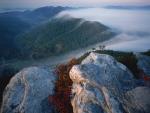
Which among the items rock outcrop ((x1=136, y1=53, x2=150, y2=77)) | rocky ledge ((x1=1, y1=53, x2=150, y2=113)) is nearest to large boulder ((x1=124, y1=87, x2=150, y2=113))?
rocky ledge ((x1=1, y1=53, x2=150, y2=113))

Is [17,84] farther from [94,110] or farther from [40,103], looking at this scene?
[94,110]

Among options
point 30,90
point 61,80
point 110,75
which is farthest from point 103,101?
point 30,90

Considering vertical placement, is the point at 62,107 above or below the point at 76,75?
below

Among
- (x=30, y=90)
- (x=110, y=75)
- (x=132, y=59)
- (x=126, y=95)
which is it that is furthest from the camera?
(x=132, y=59)

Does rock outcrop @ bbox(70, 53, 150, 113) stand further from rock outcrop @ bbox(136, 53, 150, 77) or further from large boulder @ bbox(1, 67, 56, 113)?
rock outcrop @ bbox(136, 53, 150, 77)

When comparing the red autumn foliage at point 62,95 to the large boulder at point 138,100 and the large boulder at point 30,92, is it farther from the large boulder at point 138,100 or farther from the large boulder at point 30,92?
the large boulder at point 138,100

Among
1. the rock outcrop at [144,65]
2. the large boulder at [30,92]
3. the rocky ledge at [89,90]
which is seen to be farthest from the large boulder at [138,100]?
the rock outcrop at [144,65]

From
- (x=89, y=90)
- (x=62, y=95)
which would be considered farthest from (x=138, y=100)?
(x=62, y=95)

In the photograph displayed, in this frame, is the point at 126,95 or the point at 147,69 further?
the point at 147,69
